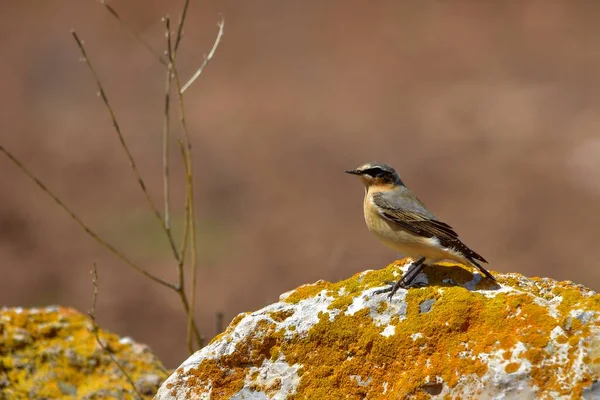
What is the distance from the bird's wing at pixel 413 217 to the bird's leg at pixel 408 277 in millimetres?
197

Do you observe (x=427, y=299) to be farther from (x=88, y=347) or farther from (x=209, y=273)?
(x=209, y=273)

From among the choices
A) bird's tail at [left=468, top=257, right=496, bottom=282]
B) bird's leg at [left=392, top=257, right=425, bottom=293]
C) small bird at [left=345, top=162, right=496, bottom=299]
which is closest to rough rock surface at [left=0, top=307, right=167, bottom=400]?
small bird at [left=345, top=162, right=496, bottom=299]

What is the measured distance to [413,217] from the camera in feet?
17.9

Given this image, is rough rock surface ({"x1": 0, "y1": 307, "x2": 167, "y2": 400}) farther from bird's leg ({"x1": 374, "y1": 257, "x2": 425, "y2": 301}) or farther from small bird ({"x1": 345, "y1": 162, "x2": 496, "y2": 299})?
bird's leg ({"x1": 374, "y1": 257, "x2": 425, "y2": 301})

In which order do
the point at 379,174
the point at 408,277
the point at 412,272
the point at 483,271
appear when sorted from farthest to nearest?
the point at 379,174, the point at 412,272, the point at 408,277, the point at 483,271

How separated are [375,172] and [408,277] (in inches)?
46.4

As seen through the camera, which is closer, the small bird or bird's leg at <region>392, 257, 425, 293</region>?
bird's leg at <region>392, 257, 425, 293</region>

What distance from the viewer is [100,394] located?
614 cm

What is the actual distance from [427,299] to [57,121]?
21.3 meters

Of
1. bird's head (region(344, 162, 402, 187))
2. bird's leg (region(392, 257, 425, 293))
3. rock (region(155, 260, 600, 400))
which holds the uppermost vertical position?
bird's head (region(344, 162, 402, 187))

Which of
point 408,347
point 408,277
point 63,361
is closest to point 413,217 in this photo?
point 408,277

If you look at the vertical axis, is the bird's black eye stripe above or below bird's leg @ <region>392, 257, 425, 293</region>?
above

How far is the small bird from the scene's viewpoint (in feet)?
16.5

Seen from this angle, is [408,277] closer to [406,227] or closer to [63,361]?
[406,227]
